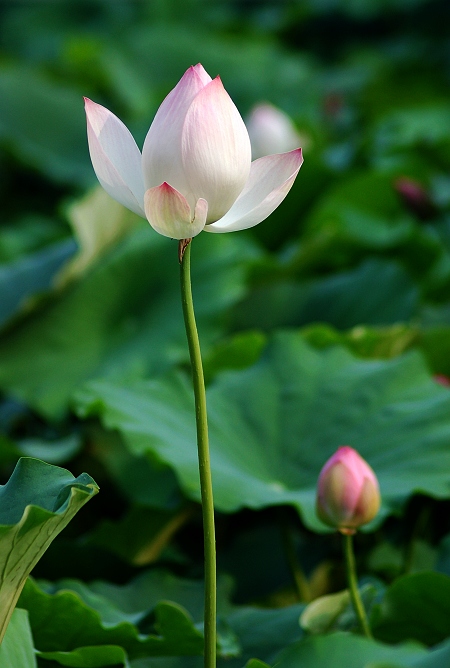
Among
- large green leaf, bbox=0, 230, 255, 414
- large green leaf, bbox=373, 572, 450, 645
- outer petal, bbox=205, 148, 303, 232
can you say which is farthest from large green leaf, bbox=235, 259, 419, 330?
outer petal, bbox=205, 148, 303, 232

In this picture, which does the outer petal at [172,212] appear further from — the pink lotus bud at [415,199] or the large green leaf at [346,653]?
the pink lotus bud at [415,199]

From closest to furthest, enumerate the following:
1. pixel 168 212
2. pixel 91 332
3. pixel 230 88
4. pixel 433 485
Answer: pixel 168 212, pixel 433 485, pixel 91 332, pixel 230 88

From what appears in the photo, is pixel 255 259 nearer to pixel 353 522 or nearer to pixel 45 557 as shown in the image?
pixel 45 557

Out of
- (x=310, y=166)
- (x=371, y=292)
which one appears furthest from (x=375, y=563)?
(x=310, y=166)

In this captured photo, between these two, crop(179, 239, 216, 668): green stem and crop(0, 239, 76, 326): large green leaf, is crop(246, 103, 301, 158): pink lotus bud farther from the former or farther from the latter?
crop(179, 239, 216, 668): green stem

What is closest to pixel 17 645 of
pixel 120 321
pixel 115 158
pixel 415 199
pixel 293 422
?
pixel 115 158

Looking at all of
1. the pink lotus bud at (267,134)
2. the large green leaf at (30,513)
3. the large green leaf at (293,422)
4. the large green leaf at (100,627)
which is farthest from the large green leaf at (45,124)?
the large green leaf at (30,513)
